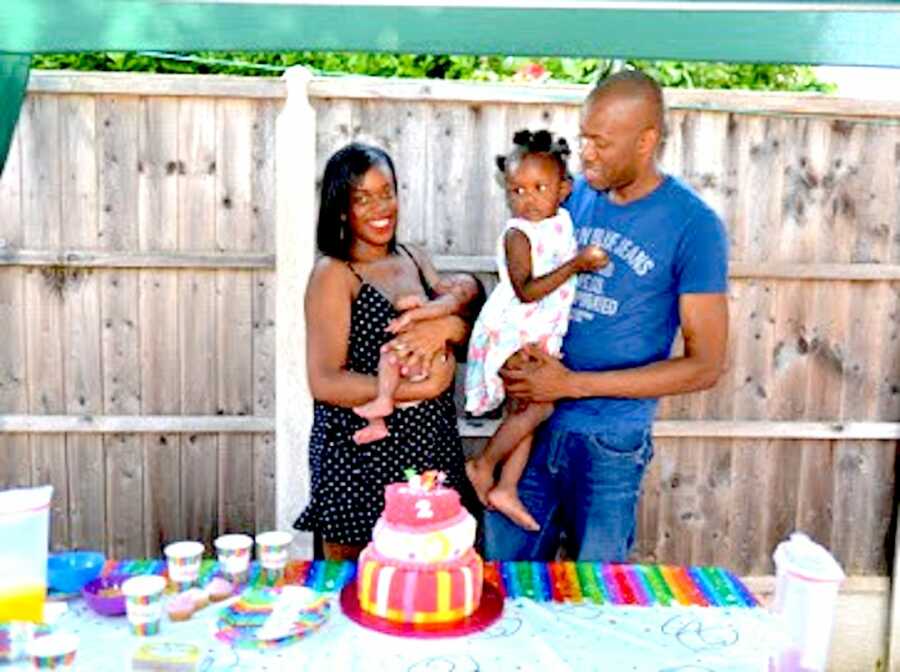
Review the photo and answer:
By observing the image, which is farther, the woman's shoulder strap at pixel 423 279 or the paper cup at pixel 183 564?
the woman's shoulder strap at pixel 423 279

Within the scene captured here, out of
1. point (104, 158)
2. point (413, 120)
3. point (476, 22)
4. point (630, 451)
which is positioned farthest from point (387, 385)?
point (104, 158)

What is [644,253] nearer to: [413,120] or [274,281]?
[413,120]

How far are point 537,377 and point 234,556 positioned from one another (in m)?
0.94

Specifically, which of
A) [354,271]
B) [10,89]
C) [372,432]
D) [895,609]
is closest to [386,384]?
[372,432]

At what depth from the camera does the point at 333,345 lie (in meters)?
2.83

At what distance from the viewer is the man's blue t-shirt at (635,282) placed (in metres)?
2.79

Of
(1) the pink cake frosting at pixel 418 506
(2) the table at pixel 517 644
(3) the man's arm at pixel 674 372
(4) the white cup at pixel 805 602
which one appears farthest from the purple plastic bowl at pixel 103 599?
(4) the white cup at pixel 805 602

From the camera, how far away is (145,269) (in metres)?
3.74

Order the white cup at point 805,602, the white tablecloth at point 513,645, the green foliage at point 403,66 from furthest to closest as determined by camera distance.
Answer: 1. the green foliage at point 403,66
2. the white tablecloth at point 513,645
3. the white cup at point 805,602

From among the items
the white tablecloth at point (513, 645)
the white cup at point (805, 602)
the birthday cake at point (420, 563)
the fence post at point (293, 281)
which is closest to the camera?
the white cup at point (805, 602)

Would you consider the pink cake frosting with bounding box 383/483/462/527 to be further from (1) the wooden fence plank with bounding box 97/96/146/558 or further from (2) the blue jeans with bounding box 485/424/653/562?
(1) the wooden fence plank with bounding box 97/96/146/558

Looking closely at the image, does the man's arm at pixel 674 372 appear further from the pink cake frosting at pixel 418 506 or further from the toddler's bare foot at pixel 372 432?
the pink cake frosting at pixel 418 506

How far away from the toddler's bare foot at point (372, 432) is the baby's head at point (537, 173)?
2.19ft

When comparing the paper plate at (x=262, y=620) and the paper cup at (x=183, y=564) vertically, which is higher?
the paper cup at (x=183, y=564)
